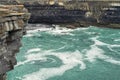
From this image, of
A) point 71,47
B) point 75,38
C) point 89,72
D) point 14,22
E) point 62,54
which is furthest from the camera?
point 75,38

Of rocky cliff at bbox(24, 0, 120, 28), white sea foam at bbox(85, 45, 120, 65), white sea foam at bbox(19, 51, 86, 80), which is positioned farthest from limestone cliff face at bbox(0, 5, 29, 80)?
rocky cliff at bbox(24, 0, 120, 28)

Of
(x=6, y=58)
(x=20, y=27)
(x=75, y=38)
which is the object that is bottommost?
(x=75, y=38)

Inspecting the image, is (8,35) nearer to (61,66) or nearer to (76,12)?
(61,66)

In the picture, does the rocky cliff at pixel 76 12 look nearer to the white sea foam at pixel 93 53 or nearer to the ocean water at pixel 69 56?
the ocean water at pixel 69 56

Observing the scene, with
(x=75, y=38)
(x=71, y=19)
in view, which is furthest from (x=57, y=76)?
(x=71, y=19)

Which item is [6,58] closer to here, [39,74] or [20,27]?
[20,27]

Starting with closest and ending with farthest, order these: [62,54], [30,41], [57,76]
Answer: [57,76], [62,54], [30,41]

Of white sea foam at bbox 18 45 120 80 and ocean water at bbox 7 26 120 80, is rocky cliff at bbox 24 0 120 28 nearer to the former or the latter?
ocean water at bbox 7 26 120 80

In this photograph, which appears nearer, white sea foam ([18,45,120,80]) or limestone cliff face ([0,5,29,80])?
limestone cliff face ([0,5,29,80])
